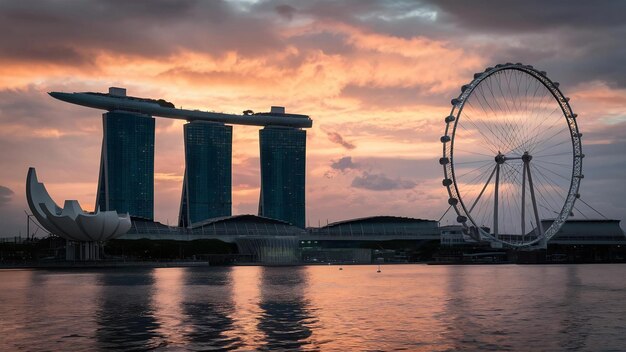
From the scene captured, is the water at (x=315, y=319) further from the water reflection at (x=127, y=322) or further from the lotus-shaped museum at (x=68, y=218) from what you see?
the lotus-shaped museum at (x=68, y=218)

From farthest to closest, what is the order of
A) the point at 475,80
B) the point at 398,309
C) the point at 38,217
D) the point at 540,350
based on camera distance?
1. the point at 38,217
2. the point at 475,80
3. the point at 398,309
4. the point at 540,350

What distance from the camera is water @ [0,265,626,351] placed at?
46656 millimetres

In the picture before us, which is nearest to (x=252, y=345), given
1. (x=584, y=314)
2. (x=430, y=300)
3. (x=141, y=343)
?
(x=141, y=343)

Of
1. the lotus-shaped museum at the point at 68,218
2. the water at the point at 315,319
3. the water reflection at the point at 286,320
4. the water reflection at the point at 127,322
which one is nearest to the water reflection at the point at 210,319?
the water at the point at 315,319

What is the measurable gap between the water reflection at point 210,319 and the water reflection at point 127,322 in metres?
2.41

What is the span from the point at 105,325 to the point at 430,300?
34.4 meters

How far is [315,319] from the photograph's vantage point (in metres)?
60.1

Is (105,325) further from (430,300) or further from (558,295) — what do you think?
(558,295)

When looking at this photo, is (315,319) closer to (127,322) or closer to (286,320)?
(286,320)

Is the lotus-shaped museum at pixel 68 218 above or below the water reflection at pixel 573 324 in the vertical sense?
above

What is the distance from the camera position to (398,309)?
6850 centimetres

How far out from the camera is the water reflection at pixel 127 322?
46.6 meters

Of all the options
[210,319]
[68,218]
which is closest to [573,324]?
[210,319]

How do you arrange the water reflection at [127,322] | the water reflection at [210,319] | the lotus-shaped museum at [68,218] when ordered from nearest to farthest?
the water reflection at [210,319]
the water reflection at [127,322]
the lotus-shaped museum at [68,218]
